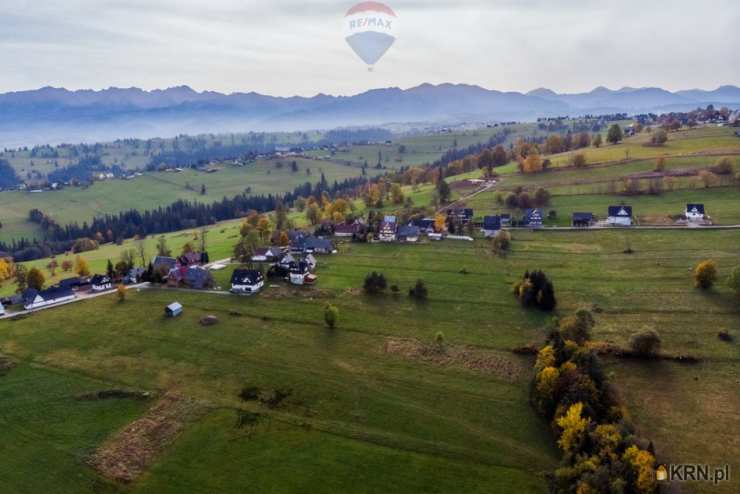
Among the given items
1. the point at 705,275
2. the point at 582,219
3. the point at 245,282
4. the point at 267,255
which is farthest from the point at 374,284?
the point at 582,219

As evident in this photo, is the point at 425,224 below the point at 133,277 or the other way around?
the other way around

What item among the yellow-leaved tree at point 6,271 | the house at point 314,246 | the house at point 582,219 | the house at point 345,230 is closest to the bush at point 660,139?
the house at point 582,219

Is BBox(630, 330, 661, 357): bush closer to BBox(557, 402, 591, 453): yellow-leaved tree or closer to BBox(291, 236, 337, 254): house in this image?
BBox(557, 402, 591, 453): yellow-leaved tree

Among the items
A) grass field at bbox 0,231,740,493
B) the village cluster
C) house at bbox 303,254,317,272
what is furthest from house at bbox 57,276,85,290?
house at bbox 303,254,317,272

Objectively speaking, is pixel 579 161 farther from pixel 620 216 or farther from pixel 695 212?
pixel 695 212

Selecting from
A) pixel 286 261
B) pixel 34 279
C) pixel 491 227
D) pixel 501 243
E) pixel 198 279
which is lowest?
pixel 34 279

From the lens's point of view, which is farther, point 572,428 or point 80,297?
point 80,297

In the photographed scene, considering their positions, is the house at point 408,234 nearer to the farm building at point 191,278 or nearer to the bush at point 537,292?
the bush at point 537,292

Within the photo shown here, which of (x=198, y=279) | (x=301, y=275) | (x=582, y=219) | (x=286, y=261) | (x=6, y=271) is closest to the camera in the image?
(x=301, y=275)
